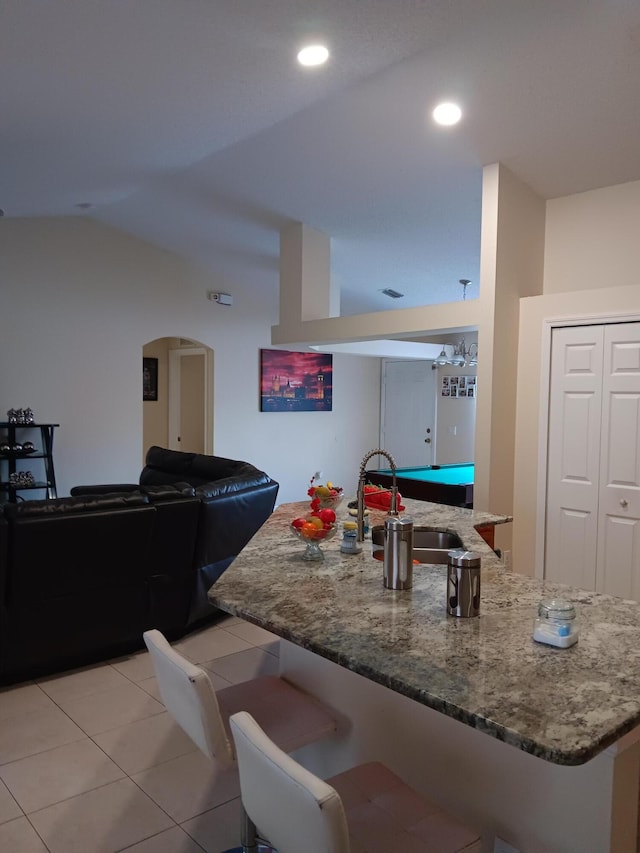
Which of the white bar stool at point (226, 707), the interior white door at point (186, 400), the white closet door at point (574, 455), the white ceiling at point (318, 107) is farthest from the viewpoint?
the interior white door at point (186, 400)

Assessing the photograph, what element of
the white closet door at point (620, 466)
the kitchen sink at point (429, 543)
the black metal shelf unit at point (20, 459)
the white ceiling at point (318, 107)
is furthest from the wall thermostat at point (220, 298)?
the kitchen sink at point (429, 543)

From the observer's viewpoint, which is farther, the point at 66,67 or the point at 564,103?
the point at 564,103

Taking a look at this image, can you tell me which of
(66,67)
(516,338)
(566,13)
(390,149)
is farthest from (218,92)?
(516,338)

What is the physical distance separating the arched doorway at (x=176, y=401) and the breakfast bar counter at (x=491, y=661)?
6436 mm

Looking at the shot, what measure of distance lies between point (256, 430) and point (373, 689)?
20.1 ft

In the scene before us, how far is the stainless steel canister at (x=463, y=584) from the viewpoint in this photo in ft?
5.69

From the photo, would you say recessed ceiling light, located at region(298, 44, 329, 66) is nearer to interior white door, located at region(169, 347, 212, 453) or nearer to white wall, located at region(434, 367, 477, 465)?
interior white door, located at region(169, 347, 212, 453)

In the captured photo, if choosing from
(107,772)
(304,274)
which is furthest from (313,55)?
(107,772)

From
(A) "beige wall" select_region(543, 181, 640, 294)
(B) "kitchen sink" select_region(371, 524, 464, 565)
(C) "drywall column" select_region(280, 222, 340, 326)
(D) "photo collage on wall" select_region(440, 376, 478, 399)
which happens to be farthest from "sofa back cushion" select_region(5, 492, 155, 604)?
(D) "photo collage on wall" select_region(440, 376, 478, 399)

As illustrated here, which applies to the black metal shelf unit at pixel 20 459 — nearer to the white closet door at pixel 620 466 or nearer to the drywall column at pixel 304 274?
the drywall column at pixel 304 274

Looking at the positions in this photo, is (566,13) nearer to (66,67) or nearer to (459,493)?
(66,67)

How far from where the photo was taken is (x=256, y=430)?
26.0 feet

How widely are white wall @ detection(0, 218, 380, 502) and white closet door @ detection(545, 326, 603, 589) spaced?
4324mm

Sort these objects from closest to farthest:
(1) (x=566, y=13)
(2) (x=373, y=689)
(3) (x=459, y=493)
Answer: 1. (2) (x=373, y=689)
2. (1) (x=566, y=13)
3. (3) (x=459, y=493)
